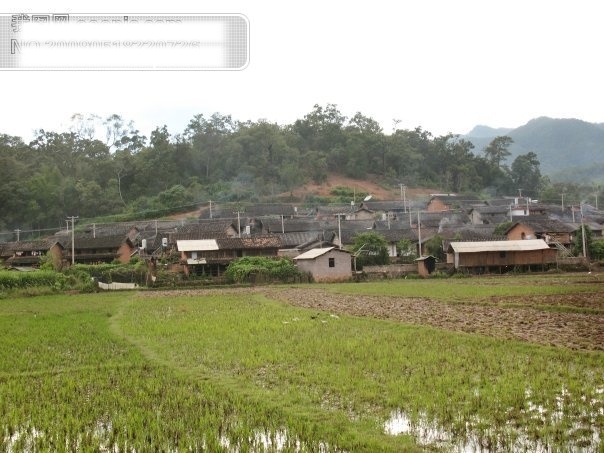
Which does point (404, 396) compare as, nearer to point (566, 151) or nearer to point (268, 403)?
point (268, 403)

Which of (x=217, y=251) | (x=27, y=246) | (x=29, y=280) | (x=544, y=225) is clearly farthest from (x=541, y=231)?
(x=27, y=246)

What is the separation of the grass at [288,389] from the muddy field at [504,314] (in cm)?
126

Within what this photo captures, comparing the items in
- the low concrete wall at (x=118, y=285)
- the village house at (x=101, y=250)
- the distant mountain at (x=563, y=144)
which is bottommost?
the low concrete wall at (x=118, y=285)

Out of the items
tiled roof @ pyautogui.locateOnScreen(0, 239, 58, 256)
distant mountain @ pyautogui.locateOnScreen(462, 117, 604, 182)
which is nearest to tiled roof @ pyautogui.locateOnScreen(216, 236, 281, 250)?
tiled roof @ pyautogui.locateOnScreen(0, 239, 58, 256)

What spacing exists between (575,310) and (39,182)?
63.2 m

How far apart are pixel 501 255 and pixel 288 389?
1437 inches

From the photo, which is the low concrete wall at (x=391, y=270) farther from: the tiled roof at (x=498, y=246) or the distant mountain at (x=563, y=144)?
the distant mountain at (x=563, y=144)

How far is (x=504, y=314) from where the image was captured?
62.2 feet

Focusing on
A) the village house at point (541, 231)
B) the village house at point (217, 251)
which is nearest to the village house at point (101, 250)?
the village house at point (217, 251)

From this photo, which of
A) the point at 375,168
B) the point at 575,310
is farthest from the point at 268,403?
the point at 375,168

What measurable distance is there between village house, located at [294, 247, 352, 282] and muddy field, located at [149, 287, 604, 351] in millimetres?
13213

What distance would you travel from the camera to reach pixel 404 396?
9203mm

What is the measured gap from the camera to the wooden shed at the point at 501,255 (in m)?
42.4

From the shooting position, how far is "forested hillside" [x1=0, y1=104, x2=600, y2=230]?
229 feet
